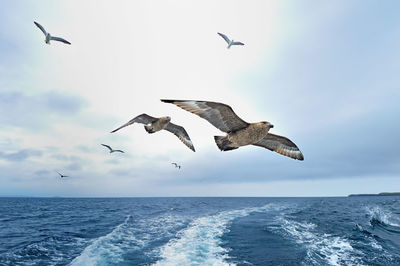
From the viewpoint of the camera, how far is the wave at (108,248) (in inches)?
709

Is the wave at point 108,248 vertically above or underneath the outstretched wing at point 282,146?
underneath

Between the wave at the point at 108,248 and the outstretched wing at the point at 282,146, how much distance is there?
15053 millimetres

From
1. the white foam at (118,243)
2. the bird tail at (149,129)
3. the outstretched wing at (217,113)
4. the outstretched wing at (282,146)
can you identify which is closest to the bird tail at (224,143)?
the outstretched wing at (217,113)

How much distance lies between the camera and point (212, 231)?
94.6 feet

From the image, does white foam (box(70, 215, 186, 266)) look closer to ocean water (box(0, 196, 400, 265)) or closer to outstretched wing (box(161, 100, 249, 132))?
ocean water (box(0, 196, 400, 265))

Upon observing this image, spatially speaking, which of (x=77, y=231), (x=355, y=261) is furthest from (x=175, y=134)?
(x=77, y=231)

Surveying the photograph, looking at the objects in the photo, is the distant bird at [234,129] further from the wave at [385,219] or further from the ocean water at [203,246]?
the wave at [385,219]

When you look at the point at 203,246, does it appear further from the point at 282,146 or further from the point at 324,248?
the point at 282,146

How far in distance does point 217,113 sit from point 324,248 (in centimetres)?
2050

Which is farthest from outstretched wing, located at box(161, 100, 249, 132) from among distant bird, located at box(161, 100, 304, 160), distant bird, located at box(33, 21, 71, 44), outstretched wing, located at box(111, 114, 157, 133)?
distant bird, located at box(33, 21, 71, 44)

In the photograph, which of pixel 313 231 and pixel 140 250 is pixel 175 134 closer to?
pixel 140 250

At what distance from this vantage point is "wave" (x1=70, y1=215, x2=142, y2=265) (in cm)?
1800

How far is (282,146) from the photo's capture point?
28.1 feet

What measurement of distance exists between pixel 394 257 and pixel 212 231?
1650 centimetres
